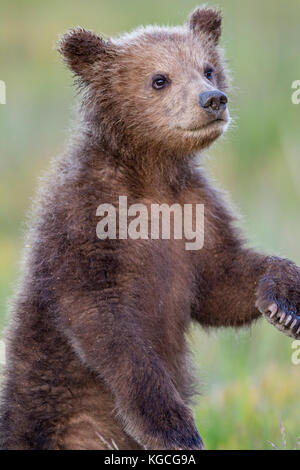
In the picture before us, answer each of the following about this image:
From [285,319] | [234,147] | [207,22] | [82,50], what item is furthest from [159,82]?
[234,147]

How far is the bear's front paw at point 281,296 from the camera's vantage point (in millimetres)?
6387

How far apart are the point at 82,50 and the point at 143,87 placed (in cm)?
43

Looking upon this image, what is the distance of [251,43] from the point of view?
14117mm

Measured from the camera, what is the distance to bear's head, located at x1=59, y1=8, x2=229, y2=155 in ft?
21.8

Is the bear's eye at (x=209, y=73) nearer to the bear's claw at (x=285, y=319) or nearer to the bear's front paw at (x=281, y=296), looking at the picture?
the bear's front paw at (x=281, y=296)

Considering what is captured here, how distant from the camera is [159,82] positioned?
22.4 feet

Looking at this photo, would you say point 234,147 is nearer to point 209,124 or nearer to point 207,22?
point 207,22

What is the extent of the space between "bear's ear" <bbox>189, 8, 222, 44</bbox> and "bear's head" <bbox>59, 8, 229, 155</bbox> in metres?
0.35

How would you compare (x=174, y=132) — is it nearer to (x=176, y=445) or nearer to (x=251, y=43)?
(x=176, y=445)

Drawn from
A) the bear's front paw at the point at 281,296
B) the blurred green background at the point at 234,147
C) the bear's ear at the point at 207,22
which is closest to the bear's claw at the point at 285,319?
the bear's front paw at the point at 281,296

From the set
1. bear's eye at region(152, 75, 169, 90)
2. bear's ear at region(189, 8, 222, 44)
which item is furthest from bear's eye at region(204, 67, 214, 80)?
bear's ear at region(189, 8, 222, 44)

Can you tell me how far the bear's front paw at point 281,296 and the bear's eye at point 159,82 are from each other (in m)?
1.22

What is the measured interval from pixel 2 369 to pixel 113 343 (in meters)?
0.99

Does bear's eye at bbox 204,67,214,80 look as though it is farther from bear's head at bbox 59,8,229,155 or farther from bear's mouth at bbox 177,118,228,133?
bear's mouth at bbox 177,118,228,133
